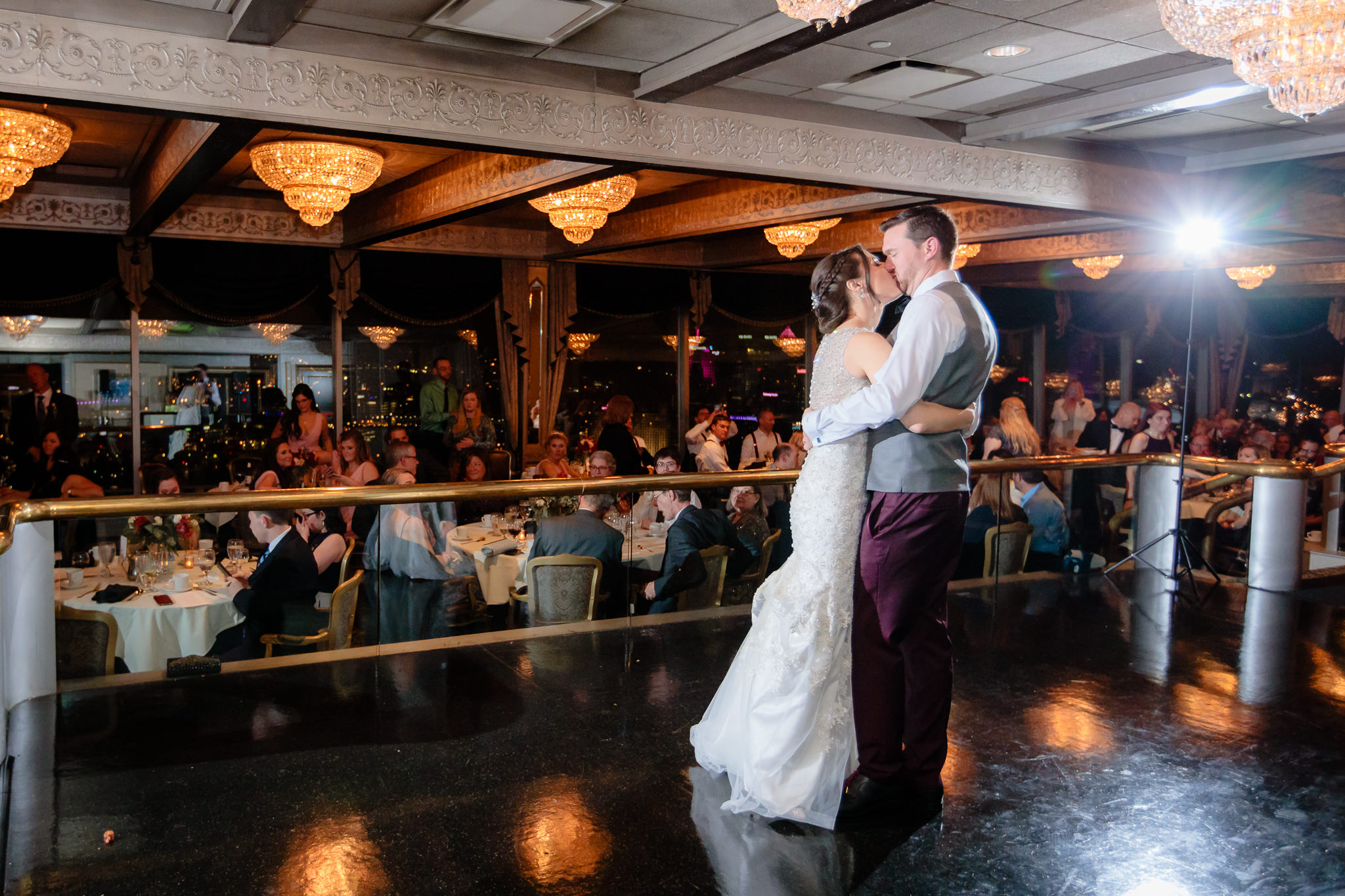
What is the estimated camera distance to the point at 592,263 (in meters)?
11.9

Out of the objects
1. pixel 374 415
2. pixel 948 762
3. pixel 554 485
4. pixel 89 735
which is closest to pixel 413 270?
pixel 374 415

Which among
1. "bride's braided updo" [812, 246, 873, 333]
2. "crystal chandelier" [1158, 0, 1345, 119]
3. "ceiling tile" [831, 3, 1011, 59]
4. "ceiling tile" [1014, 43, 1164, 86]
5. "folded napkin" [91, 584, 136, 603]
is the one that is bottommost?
"folded napkin" [91, 584, 136, 603]

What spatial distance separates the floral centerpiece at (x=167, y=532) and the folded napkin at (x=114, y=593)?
0.63ft

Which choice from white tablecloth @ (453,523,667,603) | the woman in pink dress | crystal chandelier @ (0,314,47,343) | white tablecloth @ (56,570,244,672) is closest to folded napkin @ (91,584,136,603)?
white tablecloth @ (56,570,244,672)

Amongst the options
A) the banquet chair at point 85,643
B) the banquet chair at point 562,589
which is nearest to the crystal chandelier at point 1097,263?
the banquet chair at point 562,589

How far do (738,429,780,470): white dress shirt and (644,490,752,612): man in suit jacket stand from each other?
22.6 ft

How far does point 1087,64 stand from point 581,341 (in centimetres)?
793

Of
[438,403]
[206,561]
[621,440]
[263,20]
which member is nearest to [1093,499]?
[621,440]

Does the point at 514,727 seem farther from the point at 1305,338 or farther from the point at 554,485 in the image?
the point at 1305,338

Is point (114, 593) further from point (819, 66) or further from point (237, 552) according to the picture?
point (819, 66)

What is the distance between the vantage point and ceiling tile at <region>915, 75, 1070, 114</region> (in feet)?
19.0

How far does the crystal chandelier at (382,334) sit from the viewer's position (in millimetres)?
11031

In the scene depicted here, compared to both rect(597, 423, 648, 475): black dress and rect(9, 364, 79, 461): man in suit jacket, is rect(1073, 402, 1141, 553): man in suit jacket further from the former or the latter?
rect(9, 364, 79, 461): man in suit jacket

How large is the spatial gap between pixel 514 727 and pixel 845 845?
1.33 m
